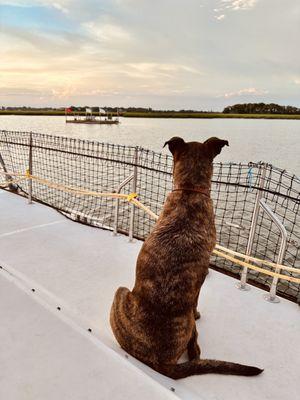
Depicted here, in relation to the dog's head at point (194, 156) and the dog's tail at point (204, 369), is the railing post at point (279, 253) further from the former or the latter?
the dog's head at point (194, 156)

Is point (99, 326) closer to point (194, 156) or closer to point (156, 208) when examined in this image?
point (194, 156)

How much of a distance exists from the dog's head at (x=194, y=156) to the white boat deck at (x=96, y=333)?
6.00ft

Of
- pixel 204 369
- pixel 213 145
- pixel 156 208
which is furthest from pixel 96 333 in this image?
pixel 156 208

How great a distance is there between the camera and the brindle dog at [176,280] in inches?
111

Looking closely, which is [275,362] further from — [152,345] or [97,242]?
[97,242]

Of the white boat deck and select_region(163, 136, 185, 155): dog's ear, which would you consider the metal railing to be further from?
select_region(163, 136, 185, 155): dog's ear

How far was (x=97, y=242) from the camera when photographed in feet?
19.4

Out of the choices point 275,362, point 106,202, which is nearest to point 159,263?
point 275,362

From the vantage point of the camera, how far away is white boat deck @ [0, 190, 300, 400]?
2.73 m

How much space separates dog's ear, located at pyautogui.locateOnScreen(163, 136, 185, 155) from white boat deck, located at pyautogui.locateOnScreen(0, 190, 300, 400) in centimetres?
205

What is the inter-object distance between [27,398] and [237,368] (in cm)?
184

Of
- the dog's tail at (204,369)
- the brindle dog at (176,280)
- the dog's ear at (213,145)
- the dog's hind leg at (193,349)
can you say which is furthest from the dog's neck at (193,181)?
the dog's tail at (204,369)

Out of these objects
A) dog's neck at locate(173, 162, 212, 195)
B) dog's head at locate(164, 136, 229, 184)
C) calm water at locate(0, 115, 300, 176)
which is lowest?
calm water at locate(0, 115, 300, 176)

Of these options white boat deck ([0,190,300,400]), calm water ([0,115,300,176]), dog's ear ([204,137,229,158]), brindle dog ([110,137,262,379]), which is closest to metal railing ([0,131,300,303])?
white boat deck ([0,190,300,400])
